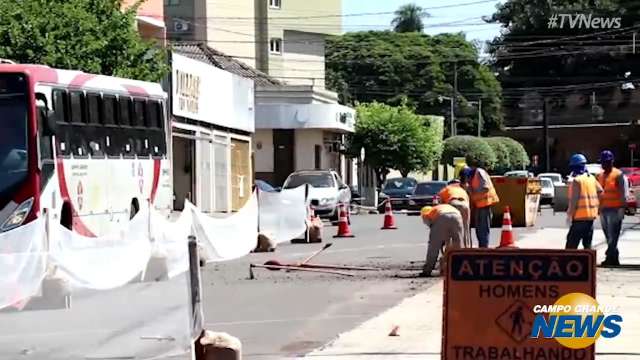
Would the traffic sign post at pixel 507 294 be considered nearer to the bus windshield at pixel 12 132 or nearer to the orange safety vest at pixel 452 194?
the bus windshield at pixel 12 132

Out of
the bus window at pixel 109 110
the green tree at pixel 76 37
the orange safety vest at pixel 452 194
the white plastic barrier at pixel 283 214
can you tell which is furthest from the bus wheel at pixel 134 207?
the orange safety vest at pixel 452 194

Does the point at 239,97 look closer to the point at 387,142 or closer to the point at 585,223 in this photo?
the point at 387,142

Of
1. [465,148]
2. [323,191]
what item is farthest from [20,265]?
[465,148]

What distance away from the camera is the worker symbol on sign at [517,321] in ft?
24.3

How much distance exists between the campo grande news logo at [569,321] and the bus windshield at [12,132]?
989cm

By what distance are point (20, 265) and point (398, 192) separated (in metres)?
39.0

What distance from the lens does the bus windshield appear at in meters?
15.6

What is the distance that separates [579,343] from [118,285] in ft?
15.3

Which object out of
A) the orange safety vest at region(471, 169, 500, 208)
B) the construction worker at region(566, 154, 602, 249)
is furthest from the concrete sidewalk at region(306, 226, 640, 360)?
the orange safety vest at region(471, 169, 500, 208)

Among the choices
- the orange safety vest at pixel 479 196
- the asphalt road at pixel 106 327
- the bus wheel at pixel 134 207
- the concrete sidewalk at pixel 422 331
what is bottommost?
the concrete sidewalk at pixel 422 331

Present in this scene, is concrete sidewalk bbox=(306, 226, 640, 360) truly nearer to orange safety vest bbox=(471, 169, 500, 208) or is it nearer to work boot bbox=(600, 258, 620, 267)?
work boot bbox=(600, 258, 620, 267)

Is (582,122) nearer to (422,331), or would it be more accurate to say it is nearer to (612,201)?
(612,201)

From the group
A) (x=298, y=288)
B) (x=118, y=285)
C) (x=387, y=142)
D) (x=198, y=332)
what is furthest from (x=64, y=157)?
(x=387, y=142)

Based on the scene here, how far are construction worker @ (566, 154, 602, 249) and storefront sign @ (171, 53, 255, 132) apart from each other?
21796mm
